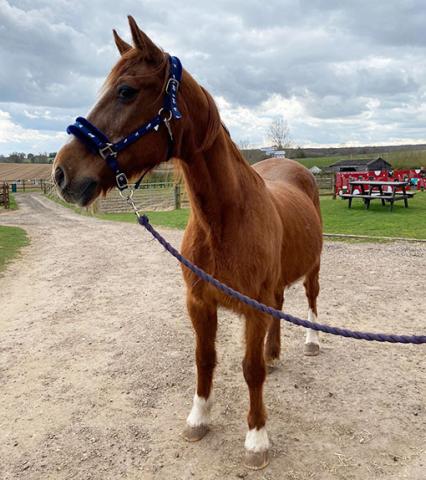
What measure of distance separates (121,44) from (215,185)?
1.00m

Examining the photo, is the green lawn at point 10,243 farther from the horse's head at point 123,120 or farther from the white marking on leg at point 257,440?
the horse's head at point 123,120

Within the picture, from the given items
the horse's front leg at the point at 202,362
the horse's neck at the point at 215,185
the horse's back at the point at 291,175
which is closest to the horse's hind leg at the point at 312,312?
the horse's back at the point at 291,175

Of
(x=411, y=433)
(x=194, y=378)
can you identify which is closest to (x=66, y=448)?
(x=194, y=378)

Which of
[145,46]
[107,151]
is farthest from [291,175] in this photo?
[107,151]

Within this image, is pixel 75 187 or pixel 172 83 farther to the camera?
pixel 172 83

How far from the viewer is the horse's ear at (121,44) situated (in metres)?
2.33

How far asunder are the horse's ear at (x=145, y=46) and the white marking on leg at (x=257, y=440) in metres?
2.57

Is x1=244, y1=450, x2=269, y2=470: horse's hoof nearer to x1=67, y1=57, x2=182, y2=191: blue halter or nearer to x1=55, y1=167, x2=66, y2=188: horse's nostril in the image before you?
x1=67, y1=57, x2=182, y2=191: blue halter

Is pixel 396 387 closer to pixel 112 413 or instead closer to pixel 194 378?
pixel 194 378

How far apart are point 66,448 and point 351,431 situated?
218 cm

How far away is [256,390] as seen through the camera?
2.97m

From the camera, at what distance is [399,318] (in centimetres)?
521

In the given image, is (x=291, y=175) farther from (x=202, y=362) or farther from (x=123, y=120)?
(x=123, y=120)

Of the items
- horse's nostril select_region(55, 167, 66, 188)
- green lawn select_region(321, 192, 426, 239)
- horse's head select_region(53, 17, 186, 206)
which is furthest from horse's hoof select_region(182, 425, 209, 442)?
green lawn select_region(321, 192, 426, 239)
